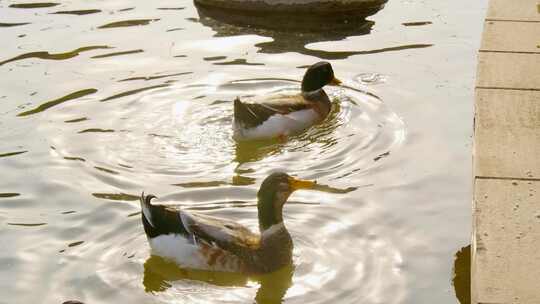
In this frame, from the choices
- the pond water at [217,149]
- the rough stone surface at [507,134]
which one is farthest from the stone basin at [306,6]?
the rough stone surface at [507,134]

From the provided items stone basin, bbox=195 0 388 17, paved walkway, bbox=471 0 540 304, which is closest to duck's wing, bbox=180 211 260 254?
paved walkway, bbox=471 0 540 304

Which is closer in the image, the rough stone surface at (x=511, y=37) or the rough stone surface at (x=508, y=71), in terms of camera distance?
the rough stone surface at (x=508, y=71)

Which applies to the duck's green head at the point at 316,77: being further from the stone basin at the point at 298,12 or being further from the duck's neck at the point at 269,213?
the duck's neck at the point at 269,213

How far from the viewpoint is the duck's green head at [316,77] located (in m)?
11.1

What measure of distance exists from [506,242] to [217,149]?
167 inches

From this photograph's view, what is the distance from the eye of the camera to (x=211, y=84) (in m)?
11.7

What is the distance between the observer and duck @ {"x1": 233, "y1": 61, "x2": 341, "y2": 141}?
10.3m

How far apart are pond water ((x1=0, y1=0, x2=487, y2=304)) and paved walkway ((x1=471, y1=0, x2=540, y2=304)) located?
0.81 metres

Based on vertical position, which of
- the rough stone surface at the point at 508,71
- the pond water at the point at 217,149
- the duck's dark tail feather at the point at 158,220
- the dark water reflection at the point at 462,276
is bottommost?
the dark water reflection at the point at 462,276

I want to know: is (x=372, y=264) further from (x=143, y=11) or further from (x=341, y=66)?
(x=143, y=11)

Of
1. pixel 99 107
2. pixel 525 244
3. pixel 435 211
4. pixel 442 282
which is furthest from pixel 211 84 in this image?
pixel 525 244

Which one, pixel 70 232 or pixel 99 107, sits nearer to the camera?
pixel 70 232

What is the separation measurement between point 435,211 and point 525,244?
7.15 feet

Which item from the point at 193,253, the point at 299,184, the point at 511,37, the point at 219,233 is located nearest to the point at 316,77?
the point at 511,37
